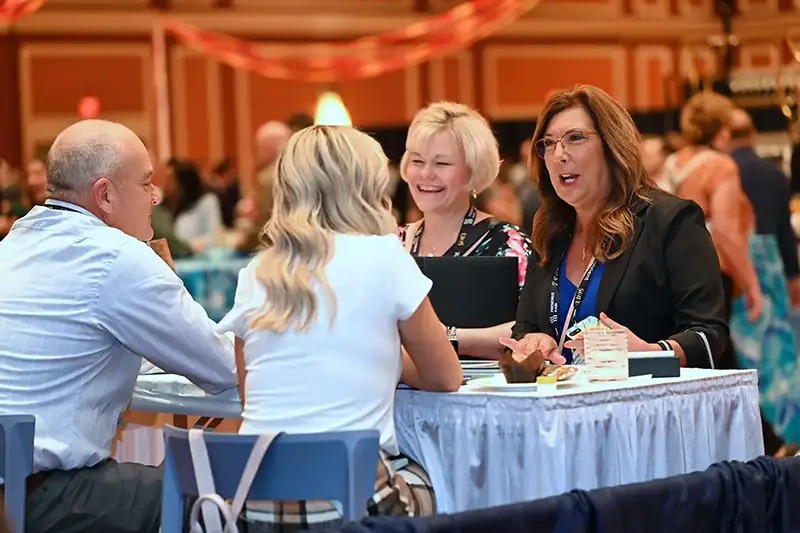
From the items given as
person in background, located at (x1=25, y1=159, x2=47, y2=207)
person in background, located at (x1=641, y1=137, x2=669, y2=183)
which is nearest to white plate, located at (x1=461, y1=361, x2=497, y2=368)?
person in background, located at (x1=25, y1=159, x2=47, y2=207)

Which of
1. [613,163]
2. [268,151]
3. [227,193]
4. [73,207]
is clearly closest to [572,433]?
[613,163]

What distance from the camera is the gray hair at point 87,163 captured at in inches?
131

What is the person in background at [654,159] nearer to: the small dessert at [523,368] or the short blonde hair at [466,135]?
the short blonde hair at [466,135]

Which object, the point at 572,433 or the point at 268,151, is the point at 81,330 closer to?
the point at 572,433

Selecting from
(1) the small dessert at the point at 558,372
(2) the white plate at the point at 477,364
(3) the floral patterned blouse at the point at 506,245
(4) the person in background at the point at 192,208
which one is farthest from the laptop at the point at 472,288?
(4) the person in background at the point at 192,208

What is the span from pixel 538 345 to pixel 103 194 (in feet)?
3.52

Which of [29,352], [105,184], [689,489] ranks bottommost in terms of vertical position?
[689,489]

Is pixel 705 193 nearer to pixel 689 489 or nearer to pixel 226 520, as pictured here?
pixel 689 489

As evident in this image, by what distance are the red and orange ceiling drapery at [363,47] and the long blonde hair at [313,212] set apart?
359 inches

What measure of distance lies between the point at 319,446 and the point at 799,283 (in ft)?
16.0

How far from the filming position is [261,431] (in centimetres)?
288

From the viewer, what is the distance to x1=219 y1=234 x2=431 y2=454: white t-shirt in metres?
2.85

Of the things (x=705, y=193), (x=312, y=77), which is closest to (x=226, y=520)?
(x=705, y=193)

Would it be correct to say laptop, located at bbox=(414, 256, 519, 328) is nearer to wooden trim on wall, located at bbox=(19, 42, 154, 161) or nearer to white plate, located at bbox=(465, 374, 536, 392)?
white plate, located at bbox=(465, 374, 536, 392)
